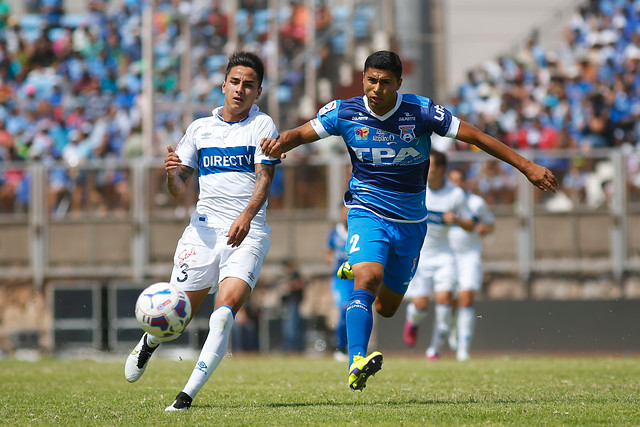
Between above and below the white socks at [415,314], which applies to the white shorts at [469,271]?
above

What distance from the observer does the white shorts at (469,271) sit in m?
14.9

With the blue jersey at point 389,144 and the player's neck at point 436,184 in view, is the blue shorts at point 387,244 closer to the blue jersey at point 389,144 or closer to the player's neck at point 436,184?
the blue jersey at point 389,144

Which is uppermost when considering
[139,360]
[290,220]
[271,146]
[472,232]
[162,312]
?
[271,146]

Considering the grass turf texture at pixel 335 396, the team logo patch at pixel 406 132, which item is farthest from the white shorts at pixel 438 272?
the team logo patch at pixel 406 132

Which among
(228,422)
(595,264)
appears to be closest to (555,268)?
(595,264)

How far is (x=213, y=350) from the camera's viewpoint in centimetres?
736

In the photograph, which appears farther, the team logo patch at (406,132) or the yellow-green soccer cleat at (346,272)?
the yellow-green soccer cleat at (346,272)

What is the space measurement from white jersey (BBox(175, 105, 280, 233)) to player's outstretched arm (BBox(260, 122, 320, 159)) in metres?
0.17

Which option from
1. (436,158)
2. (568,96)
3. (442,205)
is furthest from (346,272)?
(568,96)

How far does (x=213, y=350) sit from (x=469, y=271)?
8.17m

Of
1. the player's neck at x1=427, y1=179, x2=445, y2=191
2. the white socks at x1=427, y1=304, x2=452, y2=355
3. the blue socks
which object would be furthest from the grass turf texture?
the player's neck at x1=427, y1=179, x2=445, y2=191

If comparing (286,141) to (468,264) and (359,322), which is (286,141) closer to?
(359,322)

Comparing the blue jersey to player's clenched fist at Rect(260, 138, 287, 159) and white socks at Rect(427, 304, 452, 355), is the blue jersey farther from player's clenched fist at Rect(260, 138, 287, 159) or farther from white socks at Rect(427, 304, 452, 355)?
white socks at Rect(427, 304, 452, 355)

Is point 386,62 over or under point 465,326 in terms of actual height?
over
